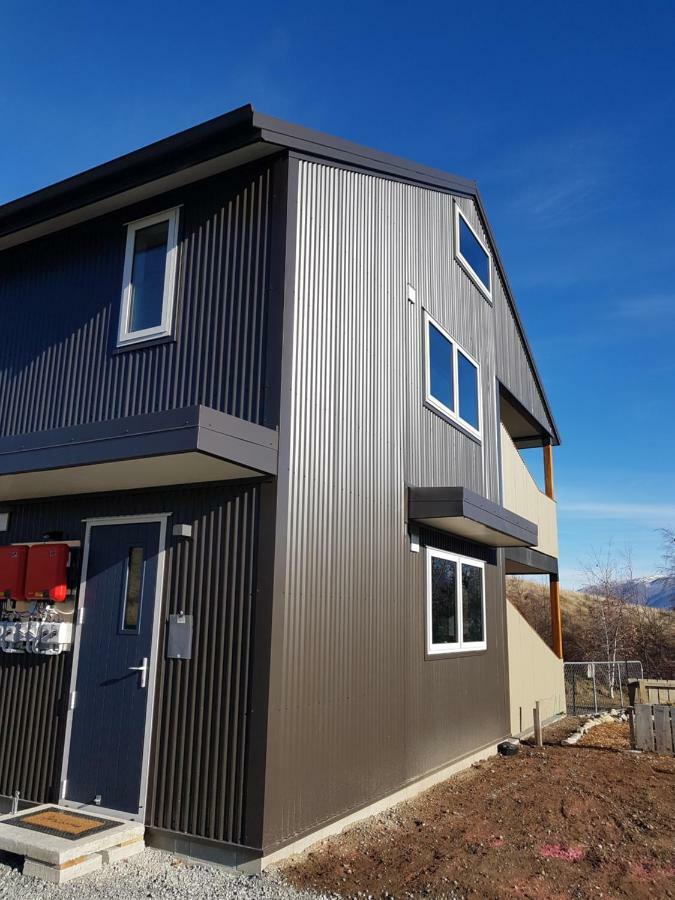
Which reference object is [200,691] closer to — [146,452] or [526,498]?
[146,452]

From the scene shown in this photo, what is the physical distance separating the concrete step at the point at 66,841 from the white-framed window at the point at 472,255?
8.44 metres

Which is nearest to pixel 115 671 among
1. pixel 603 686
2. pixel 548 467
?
pixel 548 467

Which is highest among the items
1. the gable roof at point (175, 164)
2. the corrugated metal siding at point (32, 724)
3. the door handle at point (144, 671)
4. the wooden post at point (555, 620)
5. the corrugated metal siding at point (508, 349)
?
the corrugated metal siding at point (508, 349)

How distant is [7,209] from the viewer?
7.75 meters

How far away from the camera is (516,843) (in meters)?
5.61

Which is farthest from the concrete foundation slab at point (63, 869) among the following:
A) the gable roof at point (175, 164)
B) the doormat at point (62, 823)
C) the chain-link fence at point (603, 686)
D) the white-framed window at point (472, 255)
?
the chain-link fence at point (603, 686)

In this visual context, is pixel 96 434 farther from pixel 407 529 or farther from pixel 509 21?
pixel 509 21

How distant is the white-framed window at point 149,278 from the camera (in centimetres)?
664

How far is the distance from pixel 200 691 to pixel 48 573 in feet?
6.60

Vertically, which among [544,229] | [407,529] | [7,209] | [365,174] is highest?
[544,229]

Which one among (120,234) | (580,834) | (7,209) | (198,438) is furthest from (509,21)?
(580,834)

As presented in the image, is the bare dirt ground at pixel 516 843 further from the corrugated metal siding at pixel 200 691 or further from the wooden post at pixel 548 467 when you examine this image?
the wooden post at pixel 548 467

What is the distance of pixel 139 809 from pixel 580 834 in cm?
361

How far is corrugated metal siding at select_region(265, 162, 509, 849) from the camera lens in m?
5.63
